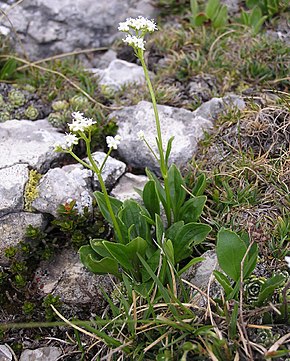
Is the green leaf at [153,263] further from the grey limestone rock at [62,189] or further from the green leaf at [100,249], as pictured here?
the grey limestone rock at [62,189]

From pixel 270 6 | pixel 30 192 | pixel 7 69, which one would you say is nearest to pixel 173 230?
pixel 30 192

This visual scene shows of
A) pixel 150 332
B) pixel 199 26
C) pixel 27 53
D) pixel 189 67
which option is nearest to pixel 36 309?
pixel 150 332

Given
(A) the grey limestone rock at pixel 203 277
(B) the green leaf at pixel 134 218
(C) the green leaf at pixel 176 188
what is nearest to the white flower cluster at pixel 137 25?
(C) the green leaf at pixel 176 188

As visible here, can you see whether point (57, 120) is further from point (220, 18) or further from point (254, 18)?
point (254, 18)

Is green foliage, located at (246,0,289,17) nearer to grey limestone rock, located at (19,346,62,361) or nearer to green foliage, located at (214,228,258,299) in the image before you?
green foliage, located at (214,228,258,299)

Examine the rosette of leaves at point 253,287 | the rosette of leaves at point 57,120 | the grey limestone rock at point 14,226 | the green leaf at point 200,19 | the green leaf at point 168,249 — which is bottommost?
the grey limestone rock at point 14,226

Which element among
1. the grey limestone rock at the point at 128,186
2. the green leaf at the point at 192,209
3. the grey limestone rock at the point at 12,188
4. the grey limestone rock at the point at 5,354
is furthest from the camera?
the grey limestone rock at the point at 128,186

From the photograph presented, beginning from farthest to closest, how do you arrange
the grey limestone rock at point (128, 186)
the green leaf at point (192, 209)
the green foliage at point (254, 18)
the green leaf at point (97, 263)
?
the green foliage at point (254, 18) < the grey limestone rock at point (128, 186) < the green leaf at point (192, 209) < the green leaf at point (97, 263)
